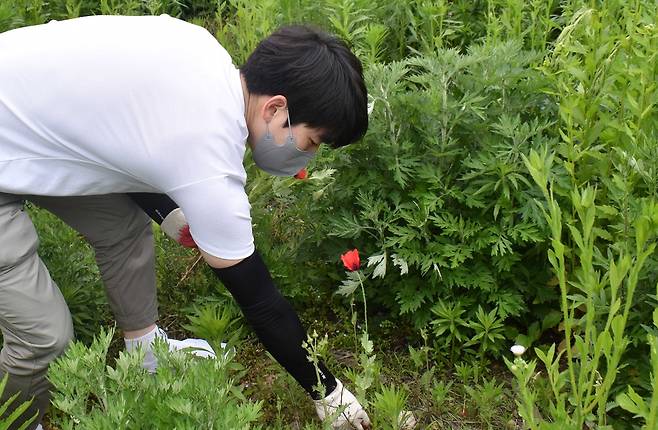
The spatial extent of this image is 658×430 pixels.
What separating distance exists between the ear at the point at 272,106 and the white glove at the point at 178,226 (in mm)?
696

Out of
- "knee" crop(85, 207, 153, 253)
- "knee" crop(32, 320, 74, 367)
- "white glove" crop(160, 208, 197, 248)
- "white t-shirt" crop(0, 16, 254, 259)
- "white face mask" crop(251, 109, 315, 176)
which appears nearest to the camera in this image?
"white t-shirt" crop(0, 16, 254, 259)

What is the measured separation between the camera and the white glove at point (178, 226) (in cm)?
278

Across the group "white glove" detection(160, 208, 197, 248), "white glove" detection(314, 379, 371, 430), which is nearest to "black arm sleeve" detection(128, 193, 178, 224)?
"white glove" detection(160, 208, 197, 248)

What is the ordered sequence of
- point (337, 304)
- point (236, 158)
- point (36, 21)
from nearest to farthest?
point (236, 158) → point (337, 304) → point (36, 21)

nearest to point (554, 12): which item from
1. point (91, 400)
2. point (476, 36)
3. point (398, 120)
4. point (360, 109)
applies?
point (476, 36)

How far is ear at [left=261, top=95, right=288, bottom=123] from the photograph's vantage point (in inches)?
86.0

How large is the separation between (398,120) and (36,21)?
2.88m

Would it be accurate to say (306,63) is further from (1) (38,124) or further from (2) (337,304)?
(2) (337,304)

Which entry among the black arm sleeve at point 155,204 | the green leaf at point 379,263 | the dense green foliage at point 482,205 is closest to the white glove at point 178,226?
the black arm sleeve at point 155,204

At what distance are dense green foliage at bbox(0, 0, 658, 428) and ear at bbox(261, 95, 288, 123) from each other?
27.5 inches

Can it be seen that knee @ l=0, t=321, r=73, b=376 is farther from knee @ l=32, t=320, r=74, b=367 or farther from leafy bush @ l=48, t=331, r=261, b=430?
leafy bush @ l=48, t=331, r=261, b=430

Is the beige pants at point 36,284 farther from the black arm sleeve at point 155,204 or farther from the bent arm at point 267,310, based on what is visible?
the bent arm at point 267,310

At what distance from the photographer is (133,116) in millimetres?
2098

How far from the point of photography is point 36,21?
4844 mm
